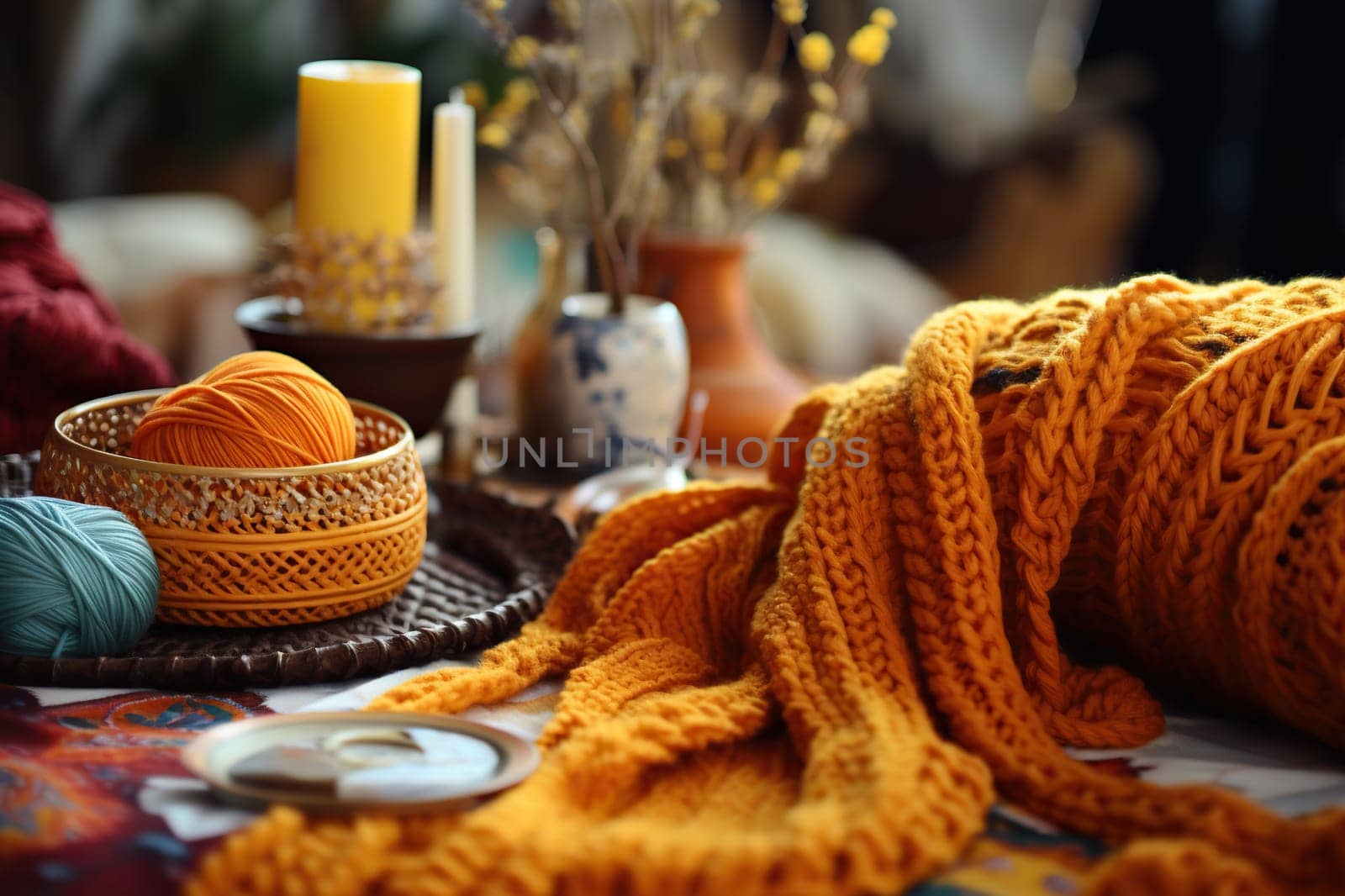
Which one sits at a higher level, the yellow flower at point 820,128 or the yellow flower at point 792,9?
the yellow flower at point 792,9

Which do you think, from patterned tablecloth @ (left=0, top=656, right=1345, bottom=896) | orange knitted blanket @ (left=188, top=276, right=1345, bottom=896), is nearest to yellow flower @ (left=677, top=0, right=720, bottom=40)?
orange knitted blanket @ (left=188, top=276, right=1345, bottom=896)

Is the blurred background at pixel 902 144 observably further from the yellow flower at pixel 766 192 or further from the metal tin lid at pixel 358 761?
the metal tin lid at pixel 358 761

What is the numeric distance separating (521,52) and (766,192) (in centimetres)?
29

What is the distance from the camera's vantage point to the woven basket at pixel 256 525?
66 centimetres

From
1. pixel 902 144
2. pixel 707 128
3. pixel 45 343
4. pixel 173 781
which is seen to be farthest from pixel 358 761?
pixel 902 144

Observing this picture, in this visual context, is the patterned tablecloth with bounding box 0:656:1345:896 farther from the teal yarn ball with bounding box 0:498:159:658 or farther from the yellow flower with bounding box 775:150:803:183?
the yellow flower with bounding box 775:150:803:183

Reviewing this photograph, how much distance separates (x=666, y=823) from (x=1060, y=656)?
0.24m

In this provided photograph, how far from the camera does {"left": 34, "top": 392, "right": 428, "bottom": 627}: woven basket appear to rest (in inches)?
26.0

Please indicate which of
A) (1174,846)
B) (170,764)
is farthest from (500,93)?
(1174,846)

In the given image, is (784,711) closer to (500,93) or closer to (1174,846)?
(1174,846)

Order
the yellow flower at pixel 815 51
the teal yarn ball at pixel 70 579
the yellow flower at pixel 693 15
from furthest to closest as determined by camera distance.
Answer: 1. the yellow flower at pixel 815 51
2. the yellow flower at pixel 693 15
3. the teal yarn ball at pixel 70 579

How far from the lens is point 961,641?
1.98 ft

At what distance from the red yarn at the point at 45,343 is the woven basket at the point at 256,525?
0.18 m

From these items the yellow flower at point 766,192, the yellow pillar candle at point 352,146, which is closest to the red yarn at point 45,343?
the yellow pillar candle at point 352,146
